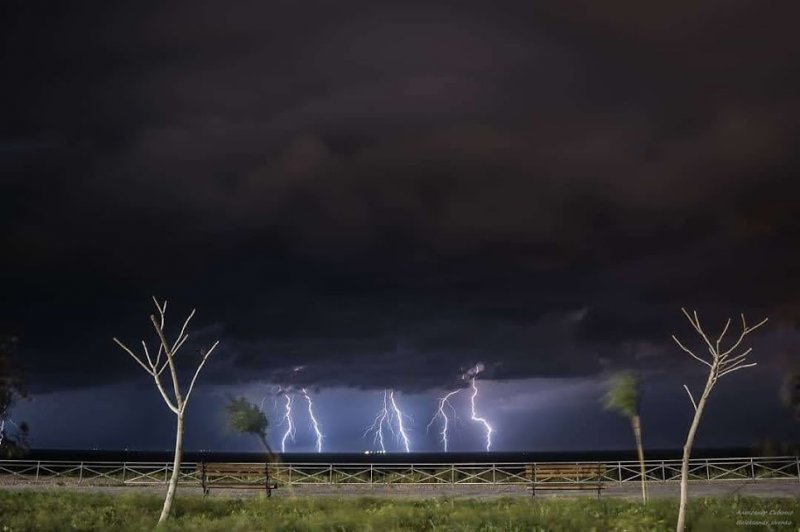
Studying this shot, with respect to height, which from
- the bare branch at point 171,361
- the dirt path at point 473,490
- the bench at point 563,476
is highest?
the bare branch at point 171,361

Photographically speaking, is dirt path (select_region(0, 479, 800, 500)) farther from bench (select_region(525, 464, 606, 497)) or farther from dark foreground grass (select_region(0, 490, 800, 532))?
dark foreground grass (select_region(0, 490, 800, 532))

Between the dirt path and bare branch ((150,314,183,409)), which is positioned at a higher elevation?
bare branch ((150,314,183,409))

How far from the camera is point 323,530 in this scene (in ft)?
60.8

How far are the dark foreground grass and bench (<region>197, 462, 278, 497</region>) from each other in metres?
4.53

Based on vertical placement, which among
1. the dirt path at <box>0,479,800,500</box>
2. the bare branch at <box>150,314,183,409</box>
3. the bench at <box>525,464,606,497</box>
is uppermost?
the bare branch at <box>150,314,183,409</box>

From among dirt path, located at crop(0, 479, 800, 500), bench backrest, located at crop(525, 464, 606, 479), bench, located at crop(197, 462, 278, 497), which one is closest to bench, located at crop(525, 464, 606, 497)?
bench backrest, located at crop(525, 464, 606, 479)

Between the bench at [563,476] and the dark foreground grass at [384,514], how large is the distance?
15.9 feet

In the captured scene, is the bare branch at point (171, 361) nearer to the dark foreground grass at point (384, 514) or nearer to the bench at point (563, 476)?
the dark foreground grass at point (384, 514)

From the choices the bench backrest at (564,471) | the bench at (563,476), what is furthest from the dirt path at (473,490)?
the bench backrest at (564,471)

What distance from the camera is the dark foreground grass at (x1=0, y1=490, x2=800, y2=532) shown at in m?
19.0

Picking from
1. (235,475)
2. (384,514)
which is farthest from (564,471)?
(235,475)

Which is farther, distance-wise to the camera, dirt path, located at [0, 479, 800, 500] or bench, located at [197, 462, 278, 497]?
bench, located at [197, 462, 278, 497]

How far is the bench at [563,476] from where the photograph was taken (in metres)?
29.9

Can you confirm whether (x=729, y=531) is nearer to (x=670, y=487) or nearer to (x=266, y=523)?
(x=266, y=523)
